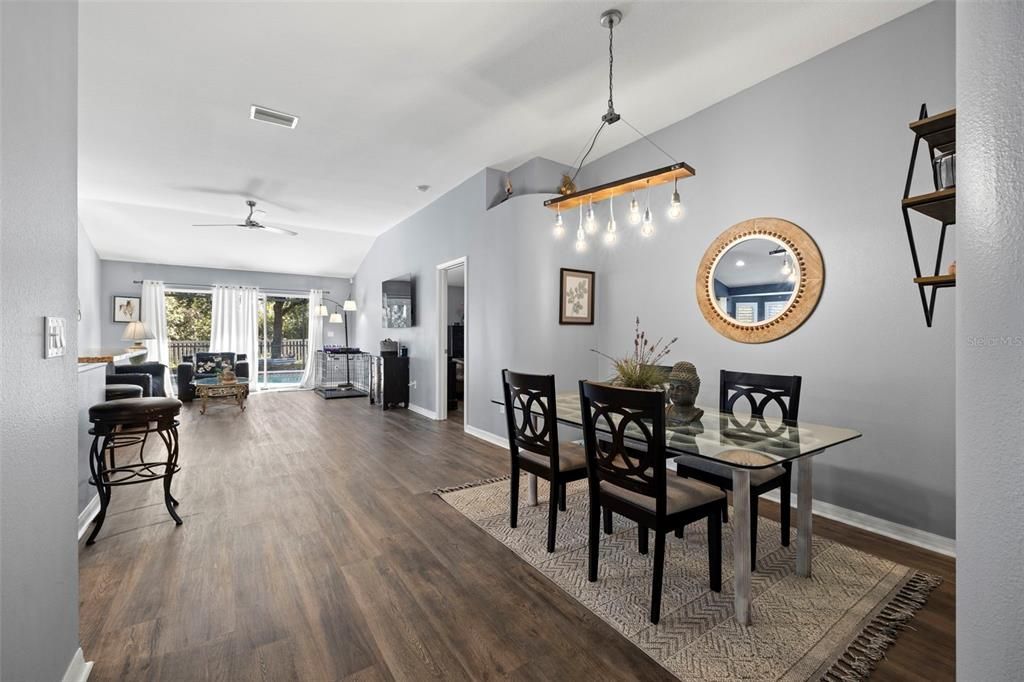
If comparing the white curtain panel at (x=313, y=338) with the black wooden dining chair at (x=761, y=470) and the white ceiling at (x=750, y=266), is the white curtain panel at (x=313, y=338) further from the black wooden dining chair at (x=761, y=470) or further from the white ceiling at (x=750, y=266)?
the black wooden dining chair at (x=761, y=470)

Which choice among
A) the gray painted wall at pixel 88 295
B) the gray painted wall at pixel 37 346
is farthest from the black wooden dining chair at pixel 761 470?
the gray painted wall at pixel 88 295

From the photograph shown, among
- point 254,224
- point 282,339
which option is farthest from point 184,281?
point 254,224

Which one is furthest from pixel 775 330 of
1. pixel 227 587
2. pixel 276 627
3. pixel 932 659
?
pixel 227 587

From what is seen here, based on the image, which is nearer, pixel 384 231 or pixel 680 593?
pixel 680 593

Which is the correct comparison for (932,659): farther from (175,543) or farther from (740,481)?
(175,543)

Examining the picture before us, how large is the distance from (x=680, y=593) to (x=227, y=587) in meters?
2.12

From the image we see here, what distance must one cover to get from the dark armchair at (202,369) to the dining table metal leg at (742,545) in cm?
783

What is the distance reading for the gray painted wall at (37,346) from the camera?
104 centimetres

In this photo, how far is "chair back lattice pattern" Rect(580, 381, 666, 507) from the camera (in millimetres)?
1774

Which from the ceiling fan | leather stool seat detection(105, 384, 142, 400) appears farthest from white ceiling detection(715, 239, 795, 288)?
leather stool seat detection(105, 384, 142, 400)

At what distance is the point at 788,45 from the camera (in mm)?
2820

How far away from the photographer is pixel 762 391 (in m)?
2.66

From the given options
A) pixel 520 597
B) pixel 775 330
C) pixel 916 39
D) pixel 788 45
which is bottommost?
pixel 520 597

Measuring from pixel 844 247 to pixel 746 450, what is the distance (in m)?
1.83
